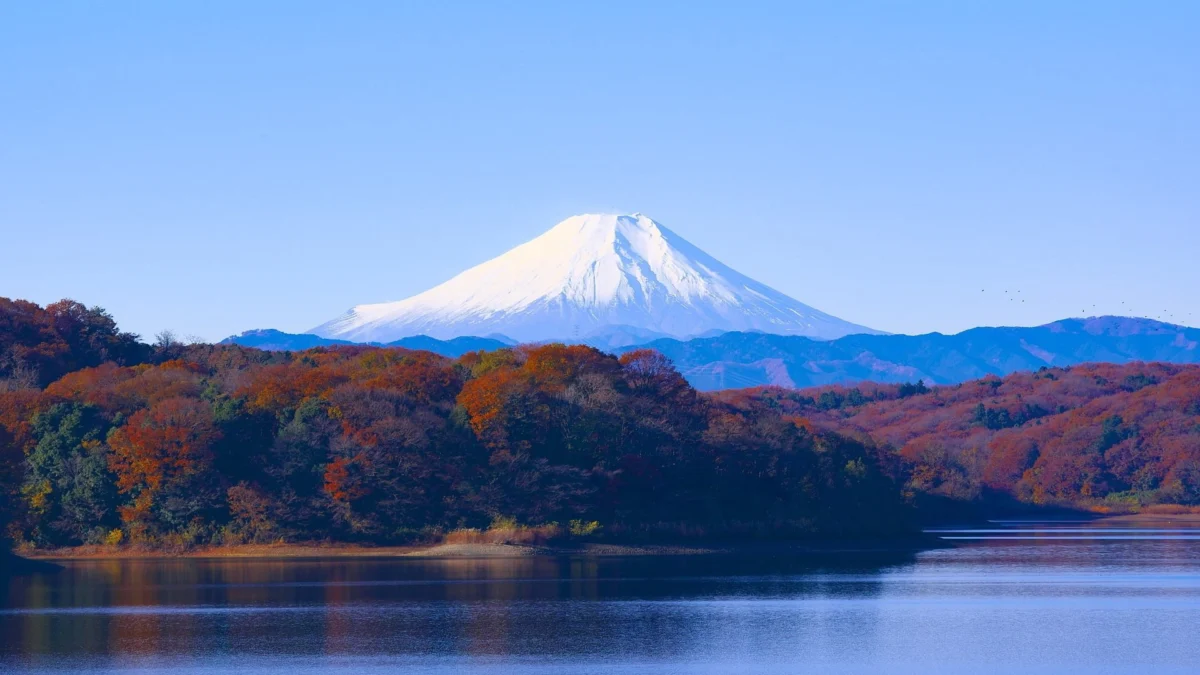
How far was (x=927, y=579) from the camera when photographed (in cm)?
6338

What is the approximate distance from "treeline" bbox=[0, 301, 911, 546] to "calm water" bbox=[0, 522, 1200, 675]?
14.2 feet

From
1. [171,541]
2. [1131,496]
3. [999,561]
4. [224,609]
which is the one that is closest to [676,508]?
[999,561]

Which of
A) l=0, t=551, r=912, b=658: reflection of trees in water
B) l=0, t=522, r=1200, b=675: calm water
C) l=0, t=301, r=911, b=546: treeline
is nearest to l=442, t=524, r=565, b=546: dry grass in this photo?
l=0, t=301, r=911, b=546: treeline

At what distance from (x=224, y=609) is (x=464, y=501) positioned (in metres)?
28.2

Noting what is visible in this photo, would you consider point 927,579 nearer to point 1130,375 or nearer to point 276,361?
point 276,361

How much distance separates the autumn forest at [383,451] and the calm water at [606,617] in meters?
4.43

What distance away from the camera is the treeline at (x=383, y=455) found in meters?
75.8

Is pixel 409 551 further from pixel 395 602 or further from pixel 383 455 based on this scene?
pixel 395 602

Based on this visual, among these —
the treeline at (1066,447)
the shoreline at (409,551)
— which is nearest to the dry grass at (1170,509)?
the treeline at (1066,447)

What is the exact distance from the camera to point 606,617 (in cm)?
4909

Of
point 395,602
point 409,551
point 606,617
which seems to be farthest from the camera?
point 409,551

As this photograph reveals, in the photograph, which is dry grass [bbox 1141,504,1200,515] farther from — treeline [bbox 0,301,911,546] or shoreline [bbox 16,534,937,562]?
shoreline [bbox 16,534,937,562]

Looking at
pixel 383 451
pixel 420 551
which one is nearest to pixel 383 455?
pixel 383 451

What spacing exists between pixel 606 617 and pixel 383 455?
30.3 metres
